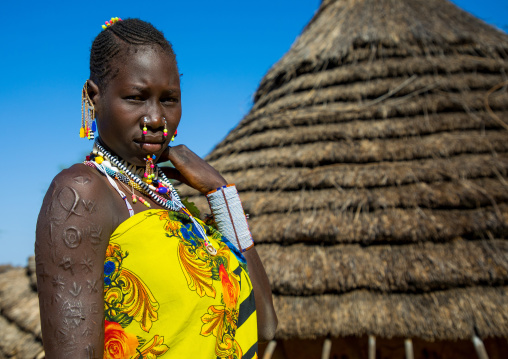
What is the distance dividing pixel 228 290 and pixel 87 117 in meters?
0.55

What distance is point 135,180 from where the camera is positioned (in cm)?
107

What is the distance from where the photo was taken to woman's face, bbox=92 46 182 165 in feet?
3.34

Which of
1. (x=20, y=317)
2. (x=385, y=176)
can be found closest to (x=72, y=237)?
(x=385, y=176)

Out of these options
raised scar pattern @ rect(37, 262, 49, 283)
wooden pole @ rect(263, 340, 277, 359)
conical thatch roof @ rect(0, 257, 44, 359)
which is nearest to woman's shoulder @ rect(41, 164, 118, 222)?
raised scar pattern @ rect(37, 262, 49, 283)

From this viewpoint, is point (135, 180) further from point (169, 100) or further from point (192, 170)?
point (192, 170)

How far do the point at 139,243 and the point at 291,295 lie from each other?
2547 millimetres

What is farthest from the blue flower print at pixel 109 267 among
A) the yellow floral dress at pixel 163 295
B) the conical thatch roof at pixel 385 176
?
the conical thatch roof at pixel 385 176

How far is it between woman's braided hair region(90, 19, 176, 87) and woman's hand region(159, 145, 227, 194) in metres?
0.35

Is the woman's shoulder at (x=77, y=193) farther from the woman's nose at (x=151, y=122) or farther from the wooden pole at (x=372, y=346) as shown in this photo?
the wooden pole at (x=372, y=346)

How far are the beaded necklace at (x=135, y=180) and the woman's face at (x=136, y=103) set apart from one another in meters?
0.02

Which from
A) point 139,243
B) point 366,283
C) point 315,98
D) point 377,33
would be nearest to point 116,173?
point 139,243

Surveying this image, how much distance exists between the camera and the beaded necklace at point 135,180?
3.33ft

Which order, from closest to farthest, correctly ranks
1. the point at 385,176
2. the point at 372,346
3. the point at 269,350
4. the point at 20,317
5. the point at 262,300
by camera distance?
the point at 262,300
the point at 372,346
the point at 269,350
the point at 385,176
the point at 20,317

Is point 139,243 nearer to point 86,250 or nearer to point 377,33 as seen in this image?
point 86,250
